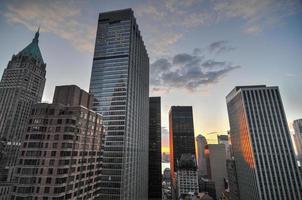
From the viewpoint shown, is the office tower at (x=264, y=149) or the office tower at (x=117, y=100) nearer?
the office tower at (x=117, y=100)

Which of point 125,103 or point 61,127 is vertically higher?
point 125,103

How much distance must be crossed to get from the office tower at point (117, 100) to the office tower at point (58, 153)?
24.0 m

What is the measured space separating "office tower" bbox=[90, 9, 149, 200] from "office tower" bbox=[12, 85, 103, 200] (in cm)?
2398

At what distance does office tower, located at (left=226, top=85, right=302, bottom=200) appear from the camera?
117875 millimetres

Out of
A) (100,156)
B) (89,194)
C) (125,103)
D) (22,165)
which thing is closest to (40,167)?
(22,165)

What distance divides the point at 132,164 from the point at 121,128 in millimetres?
34046

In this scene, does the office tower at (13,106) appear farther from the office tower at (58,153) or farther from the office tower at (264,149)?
the office tower at (264,149)

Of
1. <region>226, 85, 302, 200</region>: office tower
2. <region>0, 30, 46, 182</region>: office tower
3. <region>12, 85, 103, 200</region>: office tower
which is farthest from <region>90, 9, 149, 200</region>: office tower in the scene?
<region>0, 30, 46, 182</region>: office tower

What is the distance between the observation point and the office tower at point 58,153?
2564 inches

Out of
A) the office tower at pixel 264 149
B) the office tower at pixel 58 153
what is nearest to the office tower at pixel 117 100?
the office tower at pixel 58 153

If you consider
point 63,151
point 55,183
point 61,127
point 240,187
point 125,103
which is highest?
point 125,103

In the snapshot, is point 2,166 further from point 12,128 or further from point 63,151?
point 63,151

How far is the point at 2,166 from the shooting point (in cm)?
16175

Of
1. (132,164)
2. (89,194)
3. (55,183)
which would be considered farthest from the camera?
(132,164)
